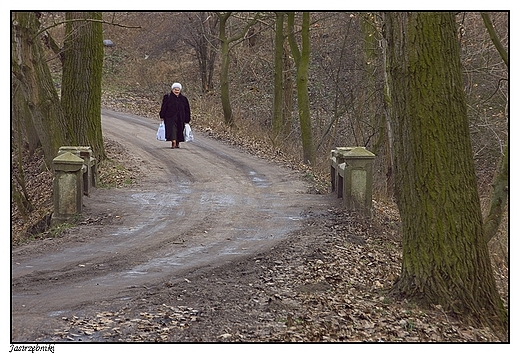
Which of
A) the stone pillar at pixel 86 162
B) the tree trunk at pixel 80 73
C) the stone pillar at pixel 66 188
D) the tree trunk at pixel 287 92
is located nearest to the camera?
the stone pillar at pixel 66 188

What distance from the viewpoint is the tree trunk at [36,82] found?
49.4 ft

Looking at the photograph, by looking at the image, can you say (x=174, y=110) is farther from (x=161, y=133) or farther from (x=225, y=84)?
(x=225, y=84)

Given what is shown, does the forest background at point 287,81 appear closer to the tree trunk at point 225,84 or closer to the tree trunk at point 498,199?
the tree trunk at point 225,84

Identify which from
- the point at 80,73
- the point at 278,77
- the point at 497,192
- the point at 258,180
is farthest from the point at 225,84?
the point at 497,192

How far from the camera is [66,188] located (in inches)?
505

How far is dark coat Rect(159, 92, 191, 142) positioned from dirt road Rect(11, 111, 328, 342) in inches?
36.5

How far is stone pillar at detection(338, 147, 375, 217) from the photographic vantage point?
1360cm

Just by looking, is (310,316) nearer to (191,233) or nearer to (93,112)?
(191,233)

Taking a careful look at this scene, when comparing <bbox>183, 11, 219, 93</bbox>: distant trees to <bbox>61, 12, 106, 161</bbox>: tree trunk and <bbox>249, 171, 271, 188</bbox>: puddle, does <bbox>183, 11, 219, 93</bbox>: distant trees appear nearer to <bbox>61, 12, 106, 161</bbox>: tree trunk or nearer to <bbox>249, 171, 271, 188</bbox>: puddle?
<bbox>61, 12, 106, 161</bbox>: tree trunk

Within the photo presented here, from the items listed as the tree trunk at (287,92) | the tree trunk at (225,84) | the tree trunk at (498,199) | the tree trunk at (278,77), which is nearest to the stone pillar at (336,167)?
the tree trunk at (498,199)

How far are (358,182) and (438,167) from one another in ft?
18.7

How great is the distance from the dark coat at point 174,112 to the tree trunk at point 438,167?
11.9 meters
